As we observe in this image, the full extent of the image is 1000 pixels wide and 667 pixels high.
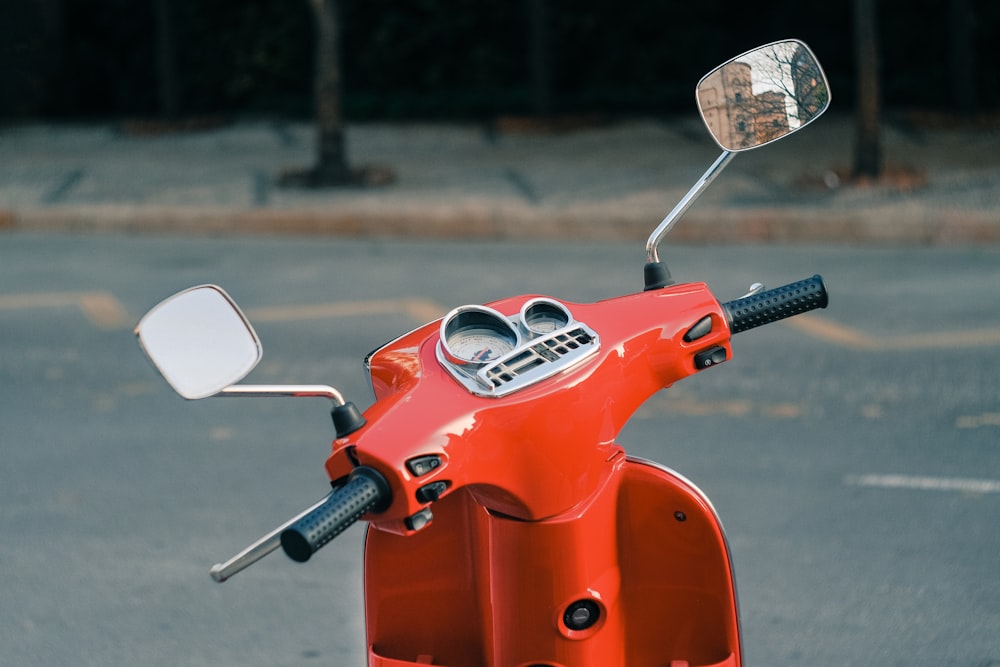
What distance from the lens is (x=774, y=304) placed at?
2580 millimetres

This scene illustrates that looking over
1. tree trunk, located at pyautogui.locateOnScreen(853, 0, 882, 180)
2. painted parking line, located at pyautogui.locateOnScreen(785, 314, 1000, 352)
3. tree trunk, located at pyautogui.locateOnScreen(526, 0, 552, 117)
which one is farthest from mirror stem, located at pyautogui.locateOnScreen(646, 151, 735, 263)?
tree trunk, located at pyautogui.locateOnScreen(526, 0, 552, 117)

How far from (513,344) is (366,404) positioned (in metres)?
4.34

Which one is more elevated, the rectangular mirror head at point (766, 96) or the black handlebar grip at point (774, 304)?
the rectangular mirror head at point (766, 96)

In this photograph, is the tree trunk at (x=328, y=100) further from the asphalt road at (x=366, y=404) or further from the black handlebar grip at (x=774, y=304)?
the black handlebar grip at (x=774, y=304)

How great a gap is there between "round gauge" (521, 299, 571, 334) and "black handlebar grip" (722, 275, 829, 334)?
12.3 inches

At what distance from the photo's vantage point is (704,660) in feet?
8.66

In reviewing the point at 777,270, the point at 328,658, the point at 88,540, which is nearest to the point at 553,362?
the point at 328,658

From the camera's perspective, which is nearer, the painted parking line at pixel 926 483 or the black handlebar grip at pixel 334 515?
the black handlebar grip at pixel 334 515

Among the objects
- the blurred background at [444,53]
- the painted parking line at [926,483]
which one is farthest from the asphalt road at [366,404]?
the blurred background at [444,53]

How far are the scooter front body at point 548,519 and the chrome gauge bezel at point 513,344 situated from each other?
0.9 inches

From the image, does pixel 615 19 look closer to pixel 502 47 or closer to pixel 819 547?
pixel 502 47

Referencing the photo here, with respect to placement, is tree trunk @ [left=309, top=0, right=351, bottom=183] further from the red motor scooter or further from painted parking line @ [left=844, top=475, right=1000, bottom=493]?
the red motor scooter

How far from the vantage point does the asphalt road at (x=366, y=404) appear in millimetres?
4516

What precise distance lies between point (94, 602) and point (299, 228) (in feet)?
22.1
